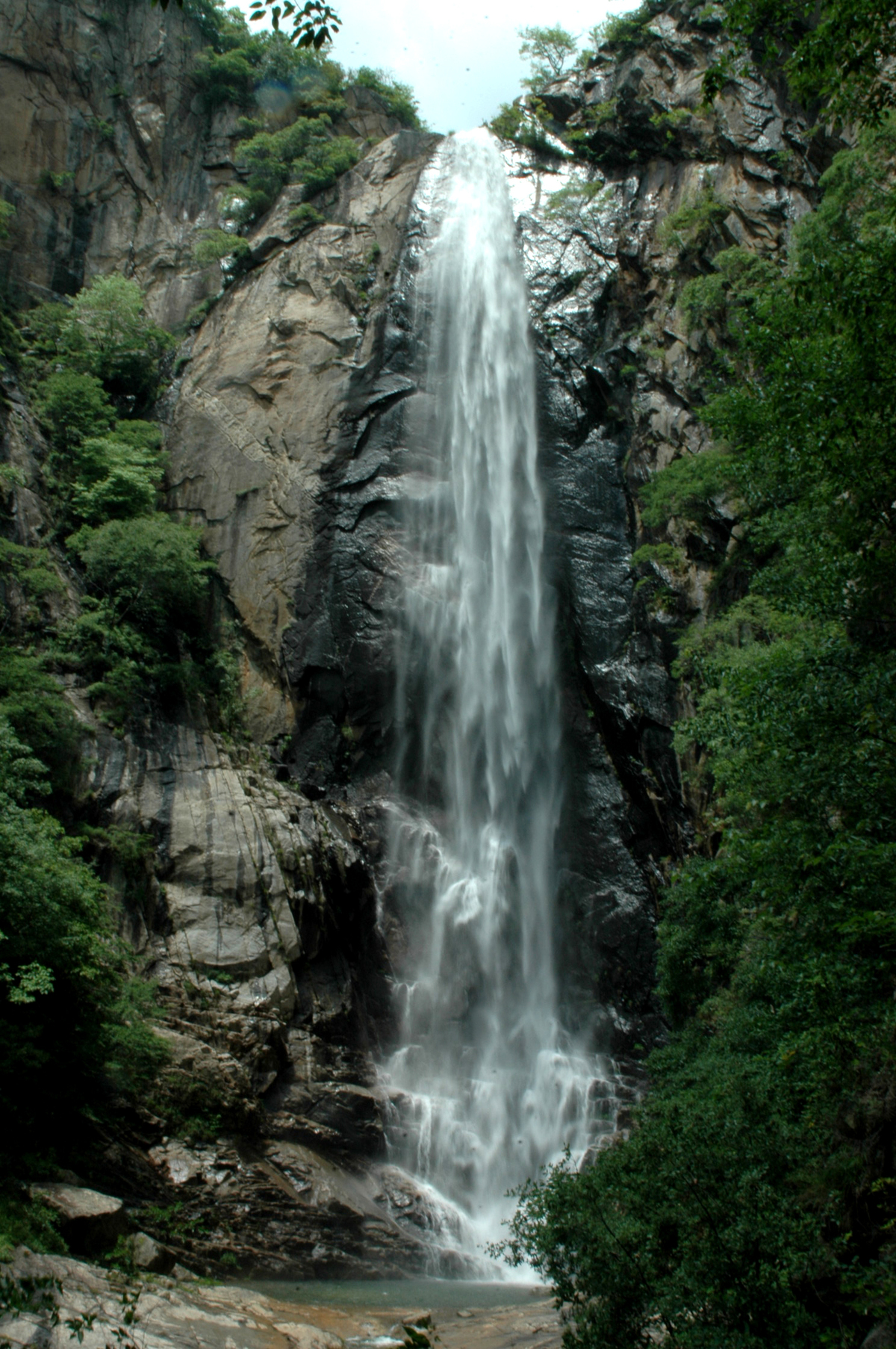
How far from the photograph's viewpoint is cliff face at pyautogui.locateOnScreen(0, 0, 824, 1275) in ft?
44.2

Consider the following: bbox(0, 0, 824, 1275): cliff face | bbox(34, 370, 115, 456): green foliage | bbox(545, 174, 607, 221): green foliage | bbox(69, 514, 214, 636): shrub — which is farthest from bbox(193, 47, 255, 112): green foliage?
bbox(69, 514, 214, 636): shrub

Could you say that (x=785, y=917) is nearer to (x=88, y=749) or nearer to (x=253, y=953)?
(x=253, y=953)

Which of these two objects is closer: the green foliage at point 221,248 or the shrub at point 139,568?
the shrub at point 139,568

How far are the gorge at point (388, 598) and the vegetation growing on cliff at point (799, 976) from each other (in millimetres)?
3750

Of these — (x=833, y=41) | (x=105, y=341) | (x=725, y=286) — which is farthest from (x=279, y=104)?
(x=833, y=41)

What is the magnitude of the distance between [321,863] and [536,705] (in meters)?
6.73

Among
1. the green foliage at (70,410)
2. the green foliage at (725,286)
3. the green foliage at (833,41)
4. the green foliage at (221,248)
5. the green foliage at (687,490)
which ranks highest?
the green foliage at (221,248)

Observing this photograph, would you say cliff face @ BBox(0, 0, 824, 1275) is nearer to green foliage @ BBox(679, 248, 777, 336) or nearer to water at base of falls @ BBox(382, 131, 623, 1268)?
water at base of falls @ BBox(382, 131, 623, 1268)

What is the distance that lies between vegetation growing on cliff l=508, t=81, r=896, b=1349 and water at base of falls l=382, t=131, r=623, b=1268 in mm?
4230

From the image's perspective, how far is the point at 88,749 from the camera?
1528cm

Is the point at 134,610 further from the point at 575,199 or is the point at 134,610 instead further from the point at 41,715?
the point at 575,199

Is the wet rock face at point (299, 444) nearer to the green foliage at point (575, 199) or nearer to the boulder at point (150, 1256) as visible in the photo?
the green foliage at point (575, 199)

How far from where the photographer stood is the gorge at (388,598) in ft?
45.3

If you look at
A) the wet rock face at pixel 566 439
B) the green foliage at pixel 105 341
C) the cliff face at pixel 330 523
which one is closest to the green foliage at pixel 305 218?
the cliff face at pixel 330 523
